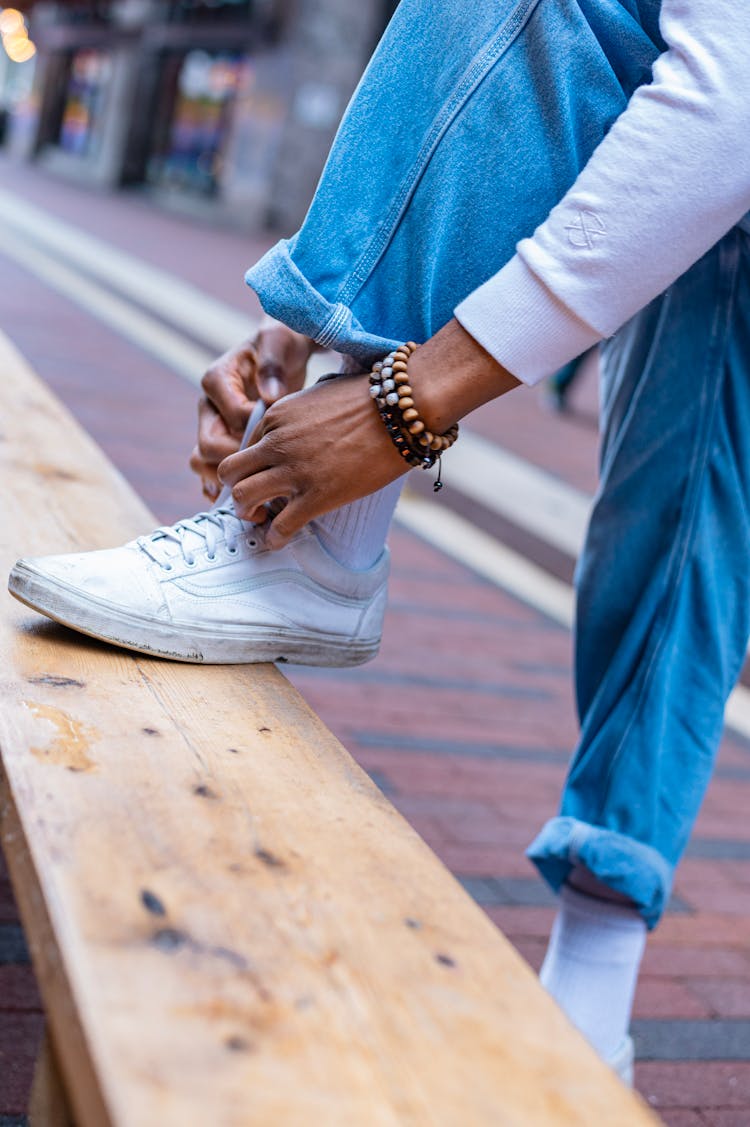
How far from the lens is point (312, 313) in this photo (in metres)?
1.21

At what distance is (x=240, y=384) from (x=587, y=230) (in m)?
0.55

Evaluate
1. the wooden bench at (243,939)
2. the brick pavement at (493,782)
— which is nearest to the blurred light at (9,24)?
the brick pavement at (493,782)

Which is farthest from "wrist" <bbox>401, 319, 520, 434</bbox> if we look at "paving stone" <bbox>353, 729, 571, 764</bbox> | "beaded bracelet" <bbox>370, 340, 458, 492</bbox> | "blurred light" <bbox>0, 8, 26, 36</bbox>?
"blurred light" <bbox>0, 8, 26, 36</bbox>

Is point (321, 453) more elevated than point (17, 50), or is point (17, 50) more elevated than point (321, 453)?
point (17, 50)

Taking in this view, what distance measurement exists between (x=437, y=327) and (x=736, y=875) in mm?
1483

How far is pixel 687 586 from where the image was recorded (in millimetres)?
1496

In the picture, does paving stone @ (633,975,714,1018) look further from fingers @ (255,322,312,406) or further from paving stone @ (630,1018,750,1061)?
fingers @ (255,322,312,406)

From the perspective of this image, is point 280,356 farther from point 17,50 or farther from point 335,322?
point 17,50

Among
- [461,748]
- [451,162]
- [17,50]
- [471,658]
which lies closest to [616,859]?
[451,162]

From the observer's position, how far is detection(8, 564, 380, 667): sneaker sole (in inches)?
48.1

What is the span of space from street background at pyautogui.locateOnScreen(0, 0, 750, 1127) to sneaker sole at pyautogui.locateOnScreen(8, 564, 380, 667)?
44cm

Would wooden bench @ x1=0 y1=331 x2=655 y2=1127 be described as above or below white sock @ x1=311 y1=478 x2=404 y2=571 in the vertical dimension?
below

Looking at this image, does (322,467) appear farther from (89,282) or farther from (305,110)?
(305,110)

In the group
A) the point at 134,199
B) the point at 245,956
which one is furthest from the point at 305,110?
the point at 245,956
